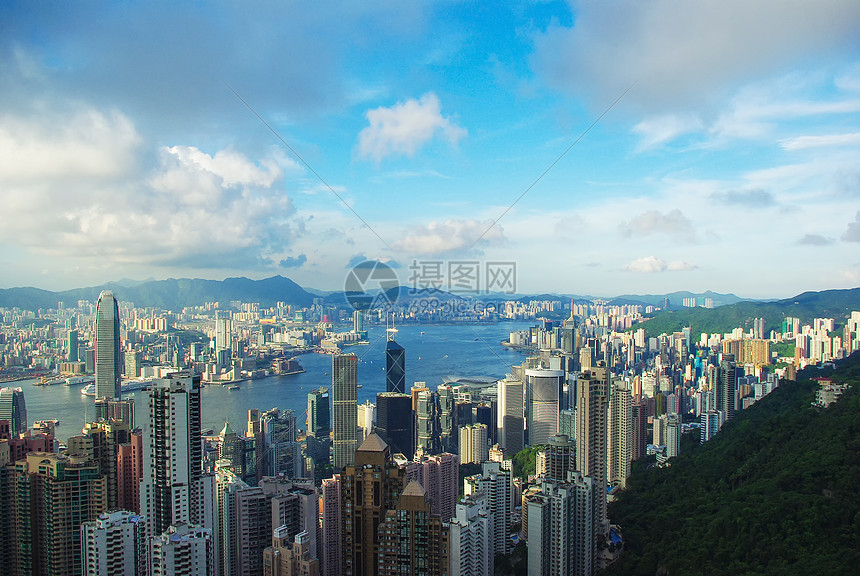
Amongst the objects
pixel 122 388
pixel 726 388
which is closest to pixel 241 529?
pixel 122 388

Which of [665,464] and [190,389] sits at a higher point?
[190,389]

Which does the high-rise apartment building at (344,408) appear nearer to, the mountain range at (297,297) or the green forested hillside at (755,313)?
the mountain range at (297,297)

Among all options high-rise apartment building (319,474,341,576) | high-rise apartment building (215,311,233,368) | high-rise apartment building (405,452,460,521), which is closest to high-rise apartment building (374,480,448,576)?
high-rise apartment building (319,474,341,576)

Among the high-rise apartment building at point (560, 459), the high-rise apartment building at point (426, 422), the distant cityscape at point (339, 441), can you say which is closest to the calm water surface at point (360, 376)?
the distant cityscape at point (339, 441)

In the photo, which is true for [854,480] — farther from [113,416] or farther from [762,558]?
[113,416]

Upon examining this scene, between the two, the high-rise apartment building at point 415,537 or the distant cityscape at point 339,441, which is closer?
the high-rise apartment building at point 415,537

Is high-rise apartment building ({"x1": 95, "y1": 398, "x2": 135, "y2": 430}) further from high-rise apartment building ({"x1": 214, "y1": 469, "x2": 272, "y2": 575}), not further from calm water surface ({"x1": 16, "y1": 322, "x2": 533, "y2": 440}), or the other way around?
high-rise apartment building ({"x1": 214, "y1": 469, "x2": 272, "y2": 575})

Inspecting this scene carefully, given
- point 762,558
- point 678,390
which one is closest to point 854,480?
point 762,558
